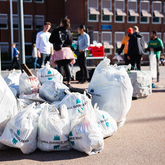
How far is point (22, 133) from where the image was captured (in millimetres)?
2623

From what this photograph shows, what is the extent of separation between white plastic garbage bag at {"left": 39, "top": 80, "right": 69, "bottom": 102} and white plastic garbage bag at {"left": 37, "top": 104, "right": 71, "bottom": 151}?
0.88 meters

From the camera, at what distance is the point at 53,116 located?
9.15 feet

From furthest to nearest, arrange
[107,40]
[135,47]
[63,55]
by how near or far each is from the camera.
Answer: [107,40] < [135,47] < [63,55]

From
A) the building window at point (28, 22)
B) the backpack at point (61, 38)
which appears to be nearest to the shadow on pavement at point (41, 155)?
the backpack at point (61, 38)

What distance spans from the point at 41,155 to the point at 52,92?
A: 120cm

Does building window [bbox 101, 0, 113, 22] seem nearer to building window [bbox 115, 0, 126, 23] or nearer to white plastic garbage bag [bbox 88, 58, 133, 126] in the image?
building window [bbox 115, 0, 126, 23]

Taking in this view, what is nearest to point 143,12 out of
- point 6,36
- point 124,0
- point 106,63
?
point 124,0

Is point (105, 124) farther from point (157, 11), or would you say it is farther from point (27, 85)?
point (157, 11)

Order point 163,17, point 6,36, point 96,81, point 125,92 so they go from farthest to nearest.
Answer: point 163,17 < point 6,36 < point 96,81 < point 125,92

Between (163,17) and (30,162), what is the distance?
116 ft

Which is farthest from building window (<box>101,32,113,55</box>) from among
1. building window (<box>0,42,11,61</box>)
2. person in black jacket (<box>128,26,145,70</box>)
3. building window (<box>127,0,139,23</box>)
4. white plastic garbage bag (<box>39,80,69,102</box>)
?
white plastic garbage bag (<box>39,80,69,102</box>)

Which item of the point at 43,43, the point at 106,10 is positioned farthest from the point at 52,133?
the point at 106,10

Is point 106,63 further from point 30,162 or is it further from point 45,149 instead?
point 30,162

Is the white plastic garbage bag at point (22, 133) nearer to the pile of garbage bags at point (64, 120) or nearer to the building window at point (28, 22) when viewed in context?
the pile of garbage bags at point (64, 120)
